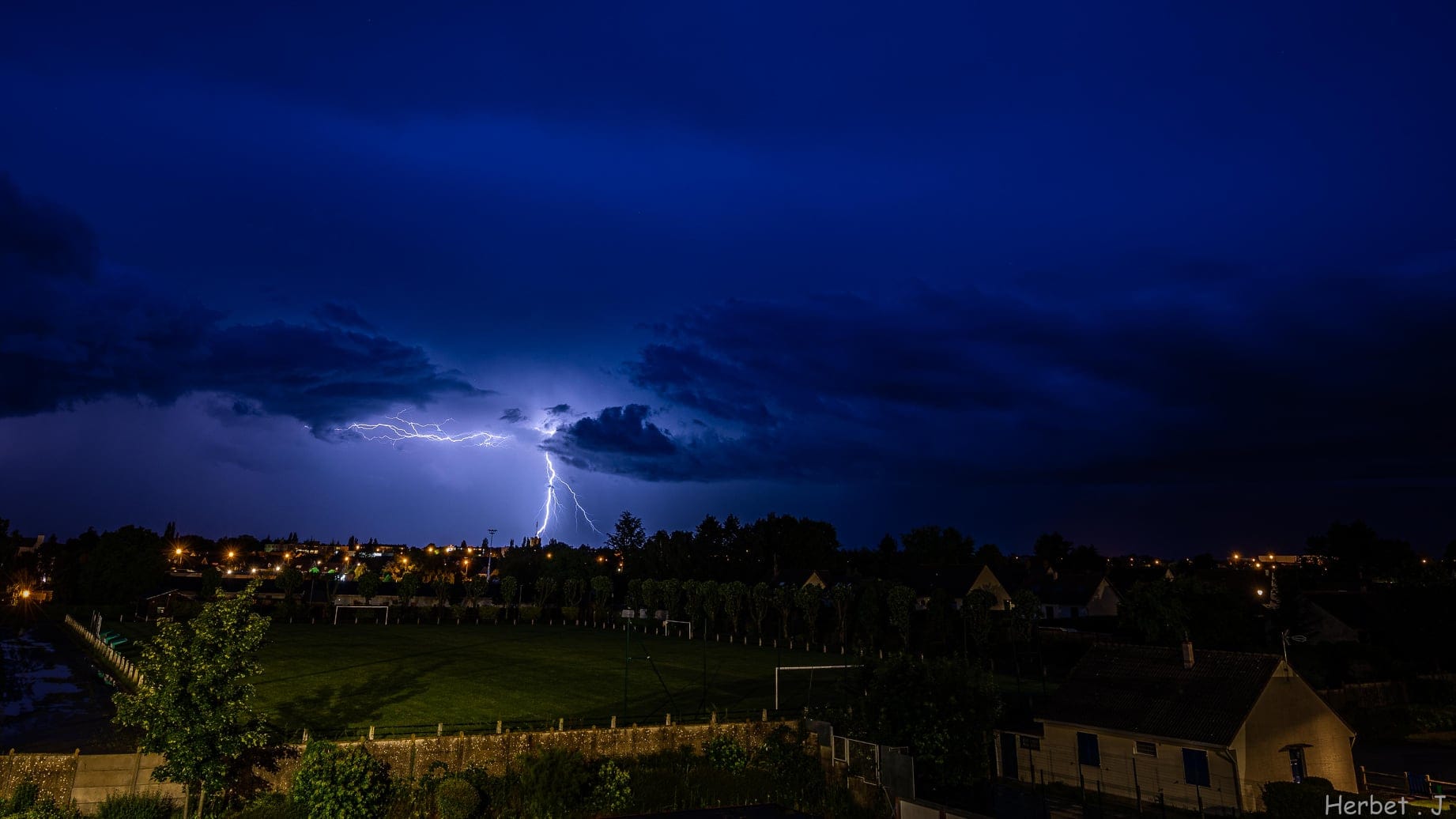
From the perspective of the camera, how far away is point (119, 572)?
105438 mm

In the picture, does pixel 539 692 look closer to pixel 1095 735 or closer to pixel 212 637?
pixel 212 637

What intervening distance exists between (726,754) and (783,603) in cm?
4884

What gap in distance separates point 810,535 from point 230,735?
410 ft

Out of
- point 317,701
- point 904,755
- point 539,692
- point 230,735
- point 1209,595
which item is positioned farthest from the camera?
point 1209,595

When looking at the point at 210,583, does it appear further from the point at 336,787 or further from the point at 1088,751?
the point at 1088,751

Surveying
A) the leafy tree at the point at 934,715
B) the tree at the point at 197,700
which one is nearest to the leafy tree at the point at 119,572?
the tree at the point at 197,700

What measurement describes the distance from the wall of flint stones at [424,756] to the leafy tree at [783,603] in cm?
4524

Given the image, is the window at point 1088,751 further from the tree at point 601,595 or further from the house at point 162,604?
the house at point 162,604

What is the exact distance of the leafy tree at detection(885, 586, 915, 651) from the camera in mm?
72875

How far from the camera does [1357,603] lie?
229 ft

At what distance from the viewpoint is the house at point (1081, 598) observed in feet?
311

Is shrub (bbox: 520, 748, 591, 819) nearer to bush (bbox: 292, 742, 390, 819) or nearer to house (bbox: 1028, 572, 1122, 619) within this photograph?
bush (bbox: 292, 742, 390, 819)

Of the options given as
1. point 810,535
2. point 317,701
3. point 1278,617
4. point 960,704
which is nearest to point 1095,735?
point 960,704

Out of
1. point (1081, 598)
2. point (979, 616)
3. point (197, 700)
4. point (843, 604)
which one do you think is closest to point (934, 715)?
point (197, 700)
